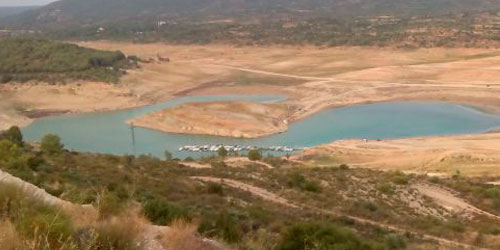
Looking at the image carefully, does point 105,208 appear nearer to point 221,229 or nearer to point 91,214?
point 91,214

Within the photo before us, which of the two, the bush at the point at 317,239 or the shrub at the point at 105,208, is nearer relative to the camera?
the shrub at the point at 105,208

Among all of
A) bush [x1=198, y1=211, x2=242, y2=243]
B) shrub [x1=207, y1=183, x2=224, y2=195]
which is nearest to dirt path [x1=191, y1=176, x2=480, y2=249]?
shrub [x1=207, y1=183, x2=224, y2=195]

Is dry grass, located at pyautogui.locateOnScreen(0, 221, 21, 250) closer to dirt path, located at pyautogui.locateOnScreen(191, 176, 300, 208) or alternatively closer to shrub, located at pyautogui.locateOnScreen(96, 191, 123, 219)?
shrub, located at pyautogui.locateOnScreen(96, 191, 123, 219)

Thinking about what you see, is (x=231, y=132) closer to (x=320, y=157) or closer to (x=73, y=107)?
(x=320, y=157)

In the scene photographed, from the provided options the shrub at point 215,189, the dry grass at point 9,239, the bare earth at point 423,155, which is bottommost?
the bare earth at point 423,155

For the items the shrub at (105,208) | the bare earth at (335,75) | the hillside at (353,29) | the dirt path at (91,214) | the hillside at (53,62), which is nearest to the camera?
the dirt path at (91,214)

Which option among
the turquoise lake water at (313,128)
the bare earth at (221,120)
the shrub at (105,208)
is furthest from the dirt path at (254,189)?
the bare earth at (221,120)

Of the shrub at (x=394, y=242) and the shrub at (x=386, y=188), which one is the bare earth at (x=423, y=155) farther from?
the shrub at (x=394, y=242)

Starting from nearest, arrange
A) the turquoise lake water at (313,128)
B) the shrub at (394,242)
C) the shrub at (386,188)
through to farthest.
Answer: the shrub at (394,242)
the shrub at (386,188)
the turquoise lake water at (313,128)
